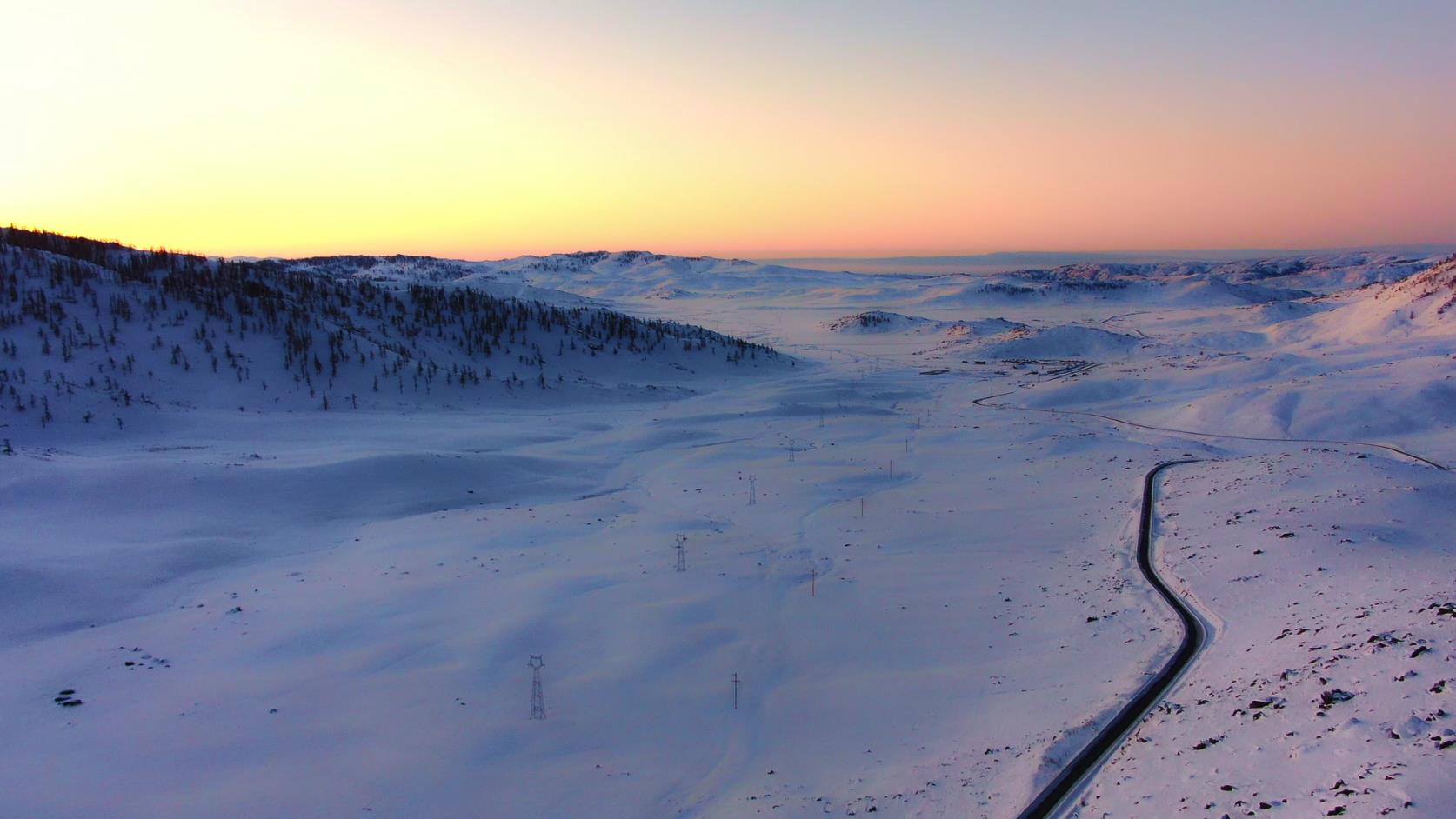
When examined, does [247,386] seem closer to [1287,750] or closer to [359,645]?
[359,645]

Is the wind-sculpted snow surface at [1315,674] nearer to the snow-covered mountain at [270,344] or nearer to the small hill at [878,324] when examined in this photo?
the snow-covered mountain at [270,344]

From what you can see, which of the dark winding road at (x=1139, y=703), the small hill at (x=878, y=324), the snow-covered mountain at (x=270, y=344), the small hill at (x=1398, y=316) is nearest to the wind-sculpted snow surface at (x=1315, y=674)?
the dark winding road at (x=1139, y=703)

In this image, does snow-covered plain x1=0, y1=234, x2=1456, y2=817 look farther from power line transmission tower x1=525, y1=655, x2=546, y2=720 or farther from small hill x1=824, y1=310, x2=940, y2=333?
small hill x1=824, y1=310, x2=940, y2=333

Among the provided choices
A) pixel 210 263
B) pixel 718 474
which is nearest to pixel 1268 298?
pixel 718 474

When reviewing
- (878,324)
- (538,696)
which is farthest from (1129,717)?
(878,324)

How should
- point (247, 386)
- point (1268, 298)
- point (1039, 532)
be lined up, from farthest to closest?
1. point (1268, 298)
2. point (247, 386)
3. point (1039, 532)

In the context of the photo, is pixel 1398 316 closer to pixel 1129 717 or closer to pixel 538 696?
pixel 1129 717

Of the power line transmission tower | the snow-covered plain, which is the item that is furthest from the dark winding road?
the power line transmission tower

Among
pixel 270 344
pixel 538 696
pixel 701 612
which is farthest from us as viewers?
pixel 270 344
